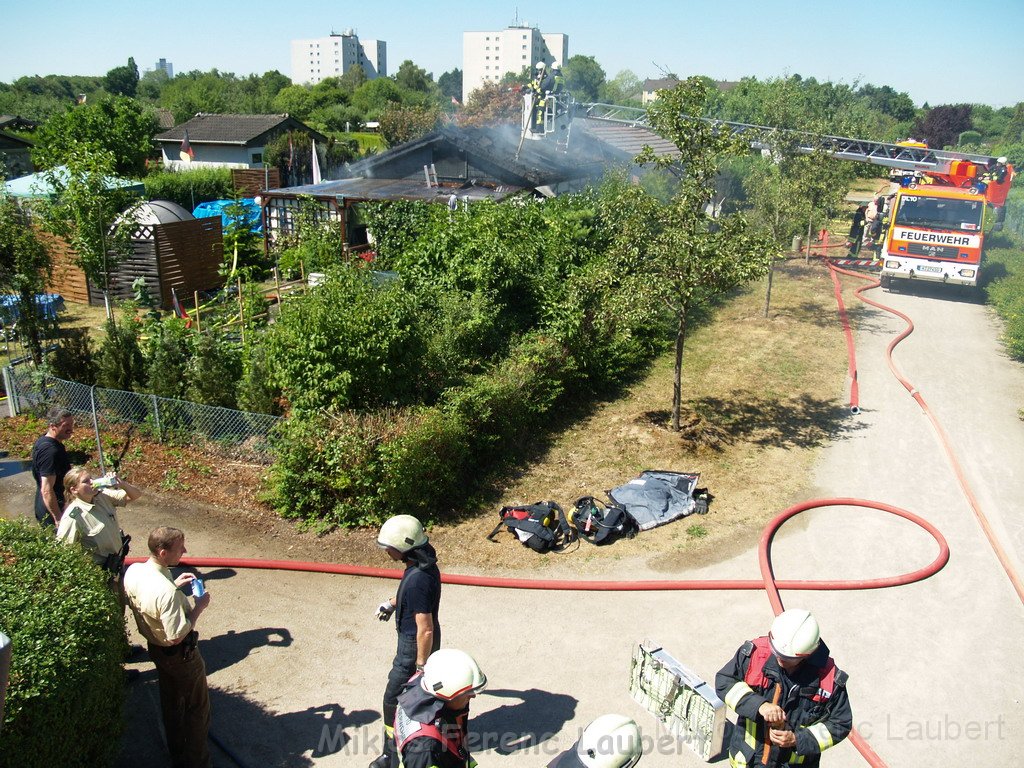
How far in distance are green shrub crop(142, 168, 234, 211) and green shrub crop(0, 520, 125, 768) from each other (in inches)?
1156

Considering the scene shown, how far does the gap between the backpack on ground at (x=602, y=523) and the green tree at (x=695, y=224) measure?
335 centimetres

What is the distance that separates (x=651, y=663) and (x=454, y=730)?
187 cm

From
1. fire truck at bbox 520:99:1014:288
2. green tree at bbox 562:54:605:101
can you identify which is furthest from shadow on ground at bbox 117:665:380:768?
green tree at bbox 562:54:605:101

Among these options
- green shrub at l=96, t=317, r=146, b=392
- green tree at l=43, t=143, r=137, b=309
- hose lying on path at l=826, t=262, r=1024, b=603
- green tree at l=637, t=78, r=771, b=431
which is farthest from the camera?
green tree at l=43, t=143, r=137, b=309

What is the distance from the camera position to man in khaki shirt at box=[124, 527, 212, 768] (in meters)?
4.70

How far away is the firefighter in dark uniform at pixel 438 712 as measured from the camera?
363 cm

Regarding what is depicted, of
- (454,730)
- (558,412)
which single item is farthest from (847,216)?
(454,730)

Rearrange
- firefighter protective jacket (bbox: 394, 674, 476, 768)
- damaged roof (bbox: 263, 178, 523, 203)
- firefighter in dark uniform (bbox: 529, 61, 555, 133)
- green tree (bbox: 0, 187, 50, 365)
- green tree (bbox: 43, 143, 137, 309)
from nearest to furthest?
firefighter protective jacket (bbox: 394, 674, 476, 768) → green tree (bbox: 0, 187, 50, 365) → green tree (bbox: 43, 143, 137, 309) → damaged roof (bbox: 263, 178, 523, 203) → firefighter in dark uniform (bbox: 529, 61, 555, 133)

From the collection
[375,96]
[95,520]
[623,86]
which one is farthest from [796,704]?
[623,86]

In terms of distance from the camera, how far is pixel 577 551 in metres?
8.27

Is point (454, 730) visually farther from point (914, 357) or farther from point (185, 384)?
point (914, 357)

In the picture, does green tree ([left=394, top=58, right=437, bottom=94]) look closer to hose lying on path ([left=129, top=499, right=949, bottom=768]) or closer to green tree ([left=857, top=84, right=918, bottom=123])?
green tree ([left=857, top=84, right=918, bottom=123])

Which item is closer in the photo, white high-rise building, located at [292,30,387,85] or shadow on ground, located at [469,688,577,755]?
shadow on ground, located at [469,688,577,755]

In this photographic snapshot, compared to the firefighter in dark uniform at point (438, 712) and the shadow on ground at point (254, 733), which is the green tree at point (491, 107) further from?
the firefighter in dark uniform at point (438, 712)
